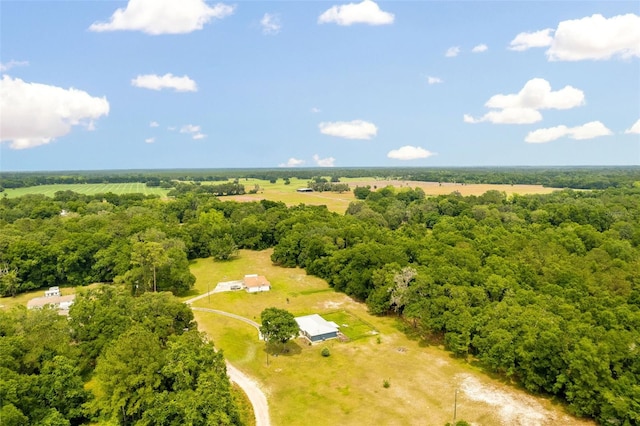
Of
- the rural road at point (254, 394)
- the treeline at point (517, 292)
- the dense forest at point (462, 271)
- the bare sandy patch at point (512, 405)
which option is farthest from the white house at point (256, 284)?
the bare sandy patch at point (512, 405)

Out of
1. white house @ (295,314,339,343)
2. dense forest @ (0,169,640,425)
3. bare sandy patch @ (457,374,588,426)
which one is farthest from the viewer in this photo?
white house @ (295,314,339,343)

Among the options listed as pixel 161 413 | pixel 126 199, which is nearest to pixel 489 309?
pixel 161 413

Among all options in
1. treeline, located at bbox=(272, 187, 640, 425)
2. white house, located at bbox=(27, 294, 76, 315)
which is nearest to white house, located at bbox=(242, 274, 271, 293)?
treeline, located at bbox=(272, 187, 640, 425)

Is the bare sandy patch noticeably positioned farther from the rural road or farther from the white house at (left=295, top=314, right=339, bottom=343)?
the rural road

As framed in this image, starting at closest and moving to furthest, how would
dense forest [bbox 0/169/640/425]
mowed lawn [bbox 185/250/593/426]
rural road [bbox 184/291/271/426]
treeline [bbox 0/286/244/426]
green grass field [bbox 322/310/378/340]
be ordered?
treeline [bbox 0/286/244/426]
rural road [bbox 184/291/271/426]
mowed lawn [bbox 185/250/593/426]
dense forest [bbox 0/169/640/425]
green grass field [bbox 322/310/378/340]

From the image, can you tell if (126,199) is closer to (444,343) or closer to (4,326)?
(4,326)

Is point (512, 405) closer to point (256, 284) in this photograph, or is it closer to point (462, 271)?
point (462, 271)

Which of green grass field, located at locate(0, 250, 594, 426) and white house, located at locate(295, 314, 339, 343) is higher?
white house, located at locate(295, 314, 339, 343)

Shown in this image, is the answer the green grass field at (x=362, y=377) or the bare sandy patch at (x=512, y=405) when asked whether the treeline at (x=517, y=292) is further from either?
the green grass field at (x=362, y=377)
